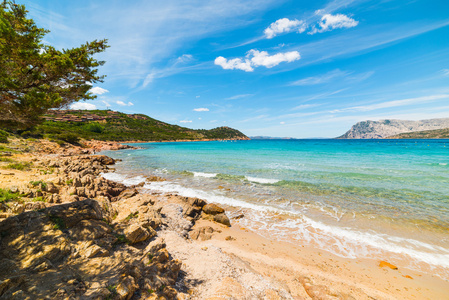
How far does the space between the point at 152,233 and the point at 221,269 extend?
3.11 meters

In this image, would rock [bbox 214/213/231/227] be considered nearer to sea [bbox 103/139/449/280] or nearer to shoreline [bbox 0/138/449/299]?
sea [bbox 103/139/449/280]

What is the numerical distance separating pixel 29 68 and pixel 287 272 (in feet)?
40.3

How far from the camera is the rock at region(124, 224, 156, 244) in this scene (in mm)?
6169

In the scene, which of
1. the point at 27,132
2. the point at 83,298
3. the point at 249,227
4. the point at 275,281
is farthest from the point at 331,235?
the point at 27,132

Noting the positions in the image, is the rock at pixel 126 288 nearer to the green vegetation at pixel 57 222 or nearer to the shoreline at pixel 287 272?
the shoreline at pixel 287 272

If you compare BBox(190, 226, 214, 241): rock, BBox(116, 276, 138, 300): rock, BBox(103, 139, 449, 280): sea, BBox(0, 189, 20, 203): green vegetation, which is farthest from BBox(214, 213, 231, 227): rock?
BBox(0, 189, 20, 203): green vegetation

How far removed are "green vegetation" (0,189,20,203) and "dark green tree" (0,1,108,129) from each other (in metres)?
2.74

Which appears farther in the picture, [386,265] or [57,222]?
[386,265]

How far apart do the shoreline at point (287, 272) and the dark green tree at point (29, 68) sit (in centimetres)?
373

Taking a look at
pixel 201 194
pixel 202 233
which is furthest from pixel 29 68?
pixel 201 194

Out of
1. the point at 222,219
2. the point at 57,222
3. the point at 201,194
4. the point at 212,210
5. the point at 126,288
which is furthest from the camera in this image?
the point at 201,194

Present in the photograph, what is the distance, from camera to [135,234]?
636cm

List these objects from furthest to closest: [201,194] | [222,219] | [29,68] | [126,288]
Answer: [201,194]
[222,219]
[29,68]
[126,288]

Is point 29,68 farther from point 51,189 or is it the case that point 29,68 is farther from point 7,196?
point 51,189
